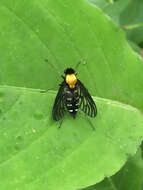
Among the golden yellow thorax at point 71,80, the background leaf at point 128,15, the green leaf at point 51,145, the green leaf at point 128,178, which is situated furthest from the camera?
the background leaf at point 128,15

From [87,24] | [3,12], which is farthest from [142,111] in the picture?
[3,12]

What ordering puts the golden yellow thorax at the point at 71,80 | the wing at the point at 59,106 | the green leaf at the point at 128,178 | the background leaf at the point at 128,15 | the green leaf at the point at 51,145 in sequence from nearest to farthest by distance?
the green leaf at the point at 51,145 < the wing at the point at 59,106 < the golden yellow thorax at the point at 71,80 < the green leaf at the point at 128,178 < the background leaf at the point at 128,15

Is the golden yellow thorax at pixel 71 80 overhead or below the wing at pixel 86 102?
overhead

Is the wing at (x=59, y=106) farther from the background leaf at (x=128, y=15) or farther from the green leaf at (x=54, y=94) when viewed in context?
the background leaf at (x=128, y=15)

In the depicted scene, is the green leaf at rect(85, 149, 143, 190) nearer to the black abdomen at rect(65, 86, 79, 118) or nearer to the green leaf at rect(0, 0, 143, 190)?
the green leaf at rect(0, 0, 143, 190)

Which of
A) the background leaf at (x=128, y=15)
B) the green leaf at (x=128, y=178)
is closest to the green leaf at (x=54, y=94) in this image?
the green leaf at (x=128, y=178)

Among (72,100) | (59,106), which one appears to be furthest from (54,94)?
(72,100)

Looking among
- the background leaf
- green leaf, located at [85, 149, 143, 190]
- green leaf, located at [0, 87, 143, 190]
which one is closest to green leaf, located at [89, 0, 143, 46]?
the background leaf
